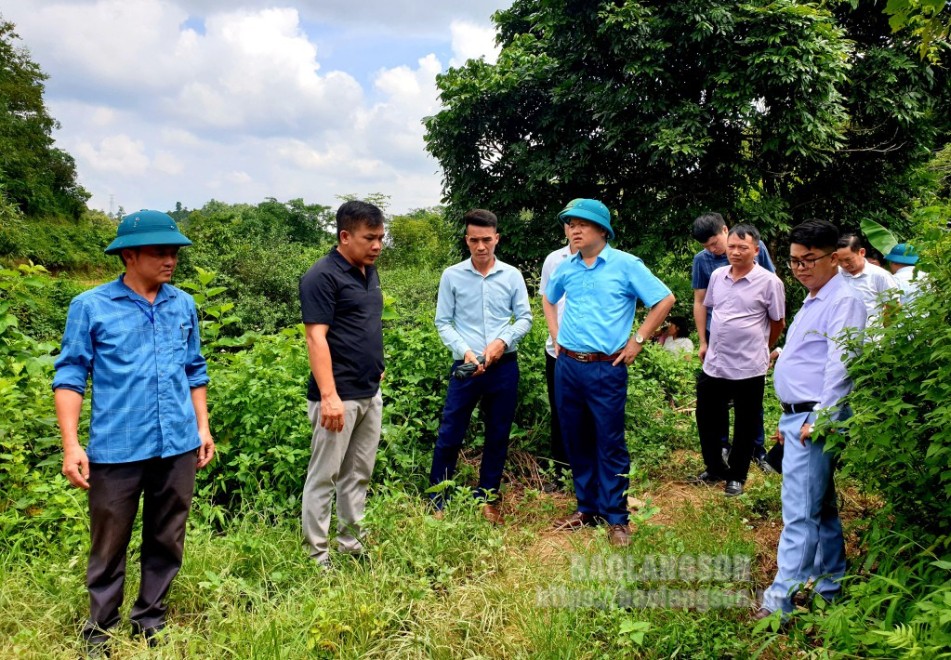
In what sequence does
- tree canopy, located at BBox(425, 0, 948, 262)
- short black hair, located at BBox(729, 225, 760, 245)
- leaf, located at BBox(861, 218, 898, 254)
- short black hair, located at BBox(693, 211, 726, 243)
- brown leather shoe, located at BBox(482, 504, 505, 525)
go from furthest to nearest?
tree canopy, located at BBox(425, 0, 948, 262)
short black hair, located at BBox(693, 211, 726, 243)
short black hair, located at BBox(729, 225, 760, 245)
brown leather shoe, located at BBox(482, 504, 505, 525)
leaf, located at BBox(861, 218, 898, 254)

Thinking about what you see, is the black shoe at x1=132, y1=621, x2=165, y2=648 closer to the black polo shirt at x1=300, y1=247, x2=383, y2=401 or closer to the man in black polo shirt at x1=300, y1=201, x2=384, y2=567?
the man in black polo shirt at x1=300, y1=201, x2=384, y2=567

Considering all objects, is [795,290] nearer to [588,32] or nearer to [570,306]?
[588,32]

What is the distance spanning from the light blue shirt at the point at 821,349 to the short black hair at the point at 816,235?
18 centimetres

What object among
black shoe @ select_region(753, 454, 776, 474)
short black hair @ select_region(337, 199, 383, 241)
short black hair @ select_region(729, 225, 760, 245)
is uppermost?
short black hair @ select_region(729, 225, 760, 245)

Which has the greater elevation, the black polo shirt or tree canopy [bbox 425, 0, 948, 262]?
tree canopy [bbox 425, 0, 948, 262]

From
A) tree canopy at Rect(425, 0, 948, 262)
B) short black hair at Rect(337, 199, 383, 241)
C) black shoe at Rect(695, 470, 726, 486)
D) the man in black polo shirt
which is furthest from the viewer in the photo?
tree canopy at Rect(425, 0, 948, 262)

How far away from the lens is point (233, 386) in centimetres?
418

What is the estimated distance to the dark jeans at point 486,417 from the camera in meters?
3.96

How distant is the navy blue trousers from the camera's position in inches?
142

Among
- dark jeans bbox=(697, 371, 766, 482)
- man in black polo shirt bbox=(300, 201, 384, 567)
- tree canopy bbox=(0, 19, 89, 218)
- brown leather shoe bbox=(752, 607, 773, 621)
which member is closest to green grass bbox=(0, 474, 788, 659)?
brown leather shoe bbox=(752, 607, 773, 621)

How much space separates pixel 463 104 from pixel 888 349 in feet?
36.9

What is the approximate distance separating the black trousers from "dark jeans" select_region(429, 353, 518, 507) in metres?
1.62

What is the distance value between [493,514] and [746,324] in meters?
2.05

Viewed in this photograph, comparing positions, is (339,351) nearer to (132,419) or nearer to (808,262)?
(132,419)
